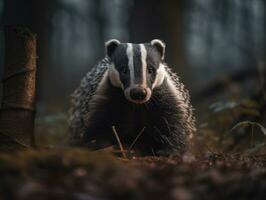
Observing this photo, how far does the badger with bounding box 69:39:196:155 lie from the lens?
5.28 meters

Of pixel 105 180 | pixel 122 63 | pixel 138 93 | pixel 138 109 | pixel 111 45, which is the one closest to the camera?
pixel 105 180

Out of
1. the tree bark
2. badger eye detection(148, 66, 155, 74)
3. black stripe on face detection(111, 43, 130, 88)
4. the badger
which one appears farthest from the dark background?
the tree bark

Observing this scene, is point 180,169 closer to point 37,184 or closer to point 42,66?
point 37,184

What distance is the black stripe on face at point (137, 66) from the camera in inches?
197

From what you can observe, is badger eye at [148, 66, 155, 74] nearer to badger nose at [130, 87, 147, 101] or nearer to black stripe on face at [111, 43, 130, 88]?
black stripe on face at [111, 43, 130, 88]

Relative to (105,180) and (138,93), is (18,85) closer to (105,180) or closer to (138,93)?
(138,93)

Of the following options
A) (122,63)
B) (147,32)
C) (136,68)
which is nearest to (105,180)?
(136,68)

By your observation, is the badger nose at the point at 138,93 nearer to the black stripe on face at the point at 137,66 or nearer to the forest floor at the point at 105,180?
the black stripe on face at the point at 137,66

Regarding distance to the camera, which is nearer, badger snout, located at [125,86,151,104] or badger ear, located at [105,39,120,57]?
badger snout, located at [125,86,151,104]

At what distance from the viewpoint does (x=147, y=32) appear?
35.8ft

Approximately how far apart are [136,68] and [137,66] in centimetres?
3

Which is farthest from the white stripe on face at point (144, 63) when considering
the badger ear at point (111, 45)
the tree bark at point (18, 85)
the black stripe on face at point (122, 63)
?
the tree bark at point (18, 85)

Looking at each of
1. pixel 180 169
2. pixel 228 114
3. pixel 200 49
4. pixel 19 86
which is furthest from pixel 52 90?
pixel 180 169

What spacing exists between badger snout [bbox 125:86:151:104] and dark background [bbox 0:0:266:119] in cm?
210
